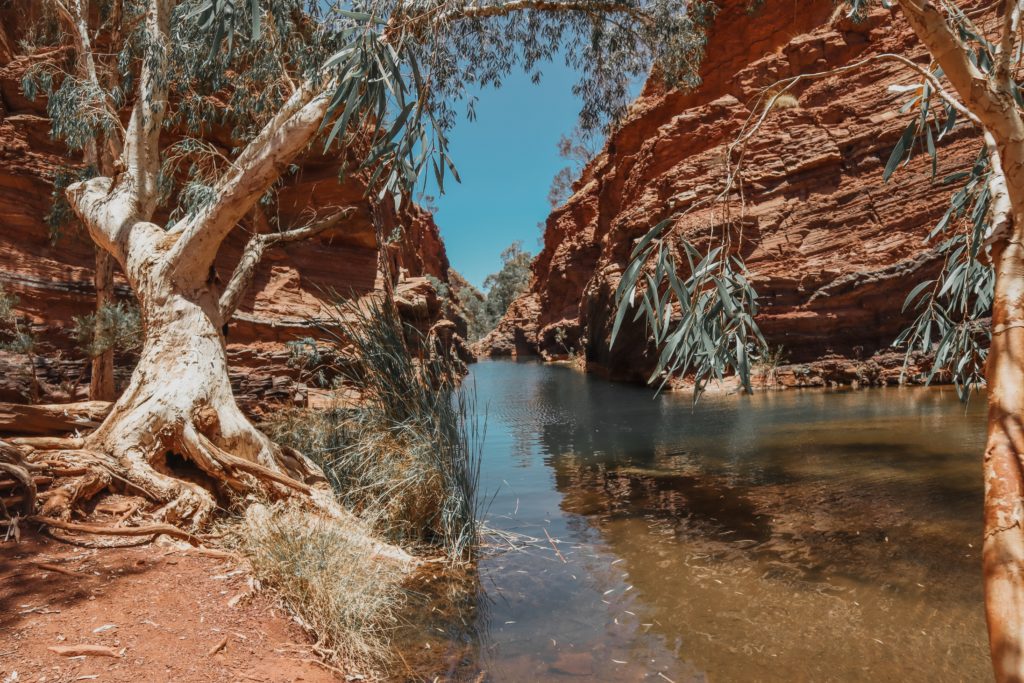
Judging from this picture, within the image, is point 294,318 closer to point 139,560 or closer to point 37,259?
point 37,259

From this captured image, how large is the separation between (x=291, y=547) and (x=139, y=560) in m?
0.72

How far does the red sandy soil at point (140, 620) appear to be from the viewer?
198 cm

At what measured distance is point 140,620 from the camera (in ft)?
7.53

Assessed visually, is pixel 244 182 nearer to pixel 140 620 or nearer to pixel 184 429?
pixel 184 429

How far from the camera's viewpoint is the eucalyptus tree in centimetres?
355

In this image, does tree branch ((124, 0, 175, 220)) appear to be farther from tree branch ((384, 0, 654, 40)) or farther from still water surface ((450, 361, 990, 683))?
still water surface ((450, 361, 990, 683))

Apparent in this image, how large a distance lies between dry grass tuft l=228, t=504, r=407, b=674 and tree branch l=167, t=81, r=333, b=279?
2169 millimetres

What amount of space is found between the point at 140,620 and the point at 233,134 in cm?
784

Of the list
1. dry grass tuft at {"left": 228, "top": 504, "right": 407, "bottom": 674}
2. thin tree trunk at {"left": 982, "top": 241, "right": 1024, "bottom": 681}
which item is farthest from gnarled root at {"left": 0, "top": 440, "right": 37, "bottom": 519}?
thin tree trunk at {"left": 982, "top": 241, "right": 1024, "bottom": 681}

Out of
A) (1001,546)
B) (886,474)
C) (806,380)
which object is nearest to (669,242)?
(1001,546)

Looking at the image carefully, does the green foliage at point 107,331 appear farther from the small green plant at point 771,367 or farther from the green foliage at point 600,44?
the small green plant at point 771,367

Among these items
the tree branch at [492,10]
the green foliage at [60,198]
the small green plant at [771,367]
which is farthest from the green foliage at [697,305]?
the small green plant at [771,367]

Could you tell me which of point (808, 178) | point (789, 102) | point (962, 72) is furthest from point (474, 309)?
point (962, 72)

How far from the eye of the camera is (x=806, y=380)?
47.2 ft
